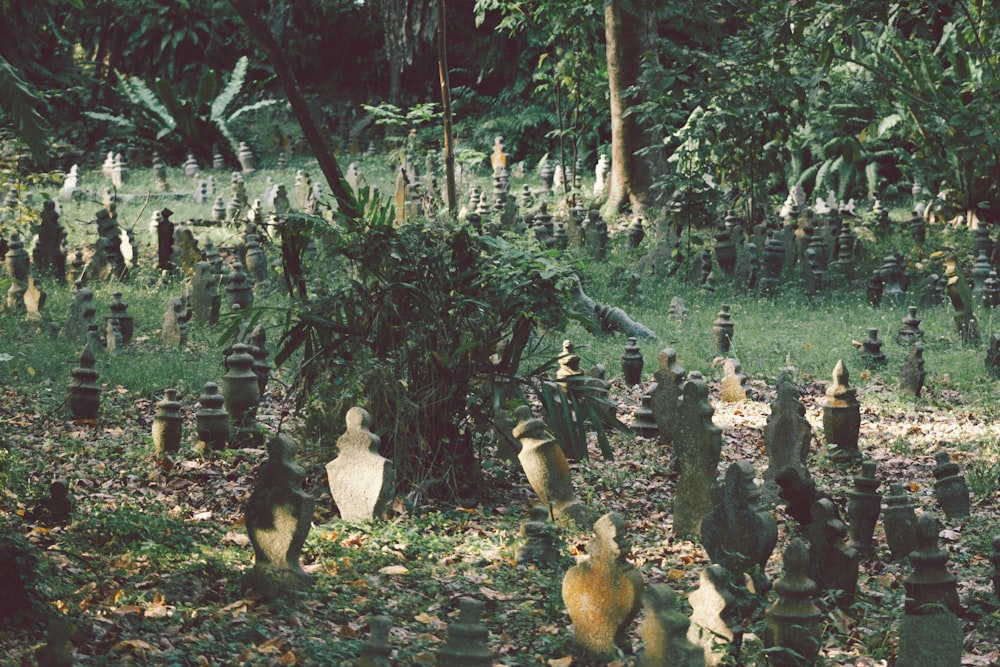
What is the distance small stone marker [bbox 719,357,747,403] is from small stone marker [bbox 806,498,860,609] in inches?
163

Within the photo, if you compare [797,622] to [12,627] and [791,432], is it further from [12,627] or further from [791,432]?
[12,627]

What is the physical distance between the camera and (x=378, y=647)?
427 centimetres

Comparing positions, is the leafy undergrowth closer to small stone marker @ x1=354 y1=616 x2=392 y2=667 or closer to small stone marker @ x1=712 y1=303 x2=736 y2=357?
small stone marker @ x1=354 y1=616 x2=392 y2=667

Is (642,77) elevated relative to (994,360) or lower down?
elevated

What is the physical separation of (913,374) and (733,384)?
1.48 metres

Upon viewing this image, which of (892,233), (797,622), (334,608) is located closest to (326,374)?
(334,608)

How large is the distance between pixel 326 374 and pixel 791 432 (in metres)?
2.86

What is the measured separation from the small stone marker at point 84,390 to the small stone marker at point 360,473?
2719 mm

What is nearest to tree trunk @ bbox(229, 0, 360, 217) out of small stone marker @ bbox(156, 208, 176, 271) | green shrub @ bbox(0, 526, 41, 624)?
green shrub @ bbox(0, 526, 41, 624)

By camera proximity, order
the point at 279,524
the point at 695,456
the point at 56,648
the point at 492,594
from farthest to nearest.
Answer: the point at 695,456
the point at 492,594
the point at 279,524
the point at 56,648

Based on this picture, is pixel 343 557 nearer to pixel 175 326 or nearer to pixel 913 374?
pixel 913 374

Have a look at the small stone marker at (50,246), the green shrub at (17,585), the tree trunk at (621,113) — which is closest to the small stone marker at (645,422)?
the green shrub at (17,585)

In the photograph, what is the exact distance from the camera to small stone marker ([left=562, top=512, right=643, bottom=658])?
16.7ft

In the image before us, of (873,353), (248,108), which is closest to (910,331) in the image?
(873,353)
